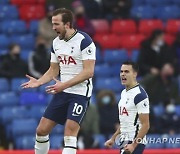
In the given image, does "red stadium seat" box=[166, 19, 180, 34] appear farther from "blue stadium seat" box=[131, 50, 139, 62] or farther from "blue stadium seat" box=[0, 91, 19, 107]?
"blue stadium seat" box=[0, 91, 19, 107]

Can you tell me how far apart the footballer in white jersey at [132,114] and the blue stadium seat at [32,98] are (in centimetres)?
519

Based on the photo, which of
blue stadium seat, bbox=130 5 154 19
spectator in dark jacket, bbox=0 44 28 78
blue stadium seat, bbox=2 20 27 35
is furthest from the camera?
blue stadium seat, bbox=130 5 154 19

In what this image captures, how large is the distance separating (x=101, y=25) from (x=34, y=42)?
1670 mm

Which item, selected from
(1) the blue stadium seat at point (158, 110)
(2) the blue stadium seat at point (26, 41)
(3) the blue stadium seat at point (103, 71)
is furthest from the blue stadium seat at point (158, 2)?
(1) the blue stadium seat at point (158, 110)

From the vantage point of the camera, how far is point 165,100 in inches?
623

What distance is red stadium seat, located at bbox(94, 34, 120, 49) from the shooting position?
696 inches

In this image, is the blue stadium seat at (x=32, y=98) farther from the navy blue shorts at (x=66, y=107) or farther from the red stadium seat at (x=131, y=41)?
the navy blue shorts at (x=66, y=107)

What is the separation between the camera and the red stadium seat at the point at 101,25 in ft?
58.9

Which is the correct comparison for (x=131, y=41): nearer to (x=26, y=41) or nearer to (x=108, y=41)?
(x=108, y=41)

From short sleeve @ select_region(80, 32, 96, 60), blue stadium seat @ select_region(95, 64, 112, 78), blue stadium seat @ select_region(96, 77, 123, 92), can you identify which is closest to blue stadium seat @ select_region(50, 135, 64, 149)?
blue stadium seat @ select_region(96, 77, 123, 92)

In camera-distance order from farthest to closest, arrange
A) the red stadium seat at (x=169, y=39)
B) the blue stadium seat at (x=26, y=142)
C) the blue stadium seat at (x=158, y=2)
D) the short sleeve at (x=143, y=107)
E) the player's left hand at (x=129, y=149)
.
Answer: the blue stadium seat at (x=158, y=2) → the red stadium seat at (x=169, y=39) → the blue stadium seat at (x=26, y=142) → the short sleeve at (x=143, y=107) → the player's left hand at (x=129, y=149)

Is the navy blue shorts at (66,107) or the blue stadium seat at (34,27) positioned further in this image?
the blue stadium seat at (34,27)

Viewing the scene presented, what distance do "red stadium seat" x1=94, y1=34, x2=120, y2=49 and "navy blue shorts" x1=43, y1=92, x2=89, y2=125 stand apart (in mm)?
7292

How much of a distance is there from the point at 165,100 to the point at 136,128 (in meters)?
5.82
